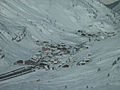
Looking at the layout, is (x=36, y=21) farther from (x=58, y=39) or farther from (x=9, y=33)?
(x=9, y=33)

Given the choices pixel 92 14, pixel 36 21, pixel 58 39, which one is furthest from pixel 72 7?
pixel 58 39

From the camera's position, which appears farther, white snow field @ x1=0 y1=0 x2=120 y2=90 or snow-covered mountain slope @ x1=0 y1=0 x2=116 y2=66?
snow-covered mountain slope @ x1=0 y1=0 x2=116 y2=66

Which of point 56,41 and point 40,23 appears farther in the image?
point 40,23

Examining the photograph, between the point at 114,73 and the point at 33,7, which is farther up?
the point at 33,7

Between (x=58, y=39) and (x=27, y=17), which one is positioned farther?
(x=27, y=17)

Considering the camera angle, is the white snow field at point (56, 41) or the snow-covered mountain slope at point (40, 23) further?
the snow-covered mountain slope at point (40, 23)

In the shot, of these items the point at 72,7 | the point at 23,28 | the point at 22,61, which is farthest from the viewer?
the point at 72,7

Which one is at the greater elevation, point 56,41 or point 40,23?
point 40,23

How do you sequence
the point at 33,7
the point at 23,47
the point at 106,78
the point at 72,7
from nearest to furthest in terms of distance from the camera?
the point at 106,78
the point at 23,47
the point at 33,7
the point at 72,7
